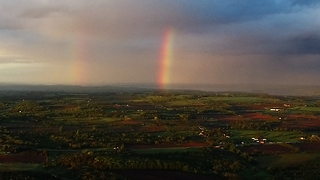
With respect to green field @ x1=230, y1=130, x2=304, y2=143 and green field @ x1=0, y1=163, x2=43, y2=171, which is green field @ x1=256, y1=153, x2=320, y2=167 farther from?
green field @ x1=0, y1=163, x2=43, y2=171

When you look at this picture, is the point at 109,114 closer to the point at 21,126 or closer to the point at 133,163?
the point at 21,126

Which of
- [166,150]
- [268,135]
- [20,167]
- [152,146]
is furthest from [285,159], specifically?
[20,167]

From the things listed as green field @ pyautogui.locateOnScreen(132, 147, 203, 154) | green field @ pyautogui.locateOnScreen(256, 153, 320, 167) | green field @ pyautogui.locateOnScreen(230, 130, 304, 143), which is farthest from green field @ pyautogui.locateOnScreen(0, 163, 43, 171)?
green field @ pyautogui.locateOnScreen(230, 130, 304, 143)

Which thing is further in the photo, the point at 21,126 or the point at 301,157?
the point at 21,126

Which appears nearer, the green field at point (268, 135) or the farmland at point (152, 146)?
the farmland at point (152, 146)

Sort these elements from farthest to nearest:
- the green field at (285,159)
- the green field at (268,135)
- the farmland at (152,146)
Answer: the green field at (268,135) → the green field at (285,159) → the farmland at (152,146)

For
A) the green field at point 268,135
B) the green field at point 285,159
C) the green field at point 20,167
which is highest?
the green field at point 268,135

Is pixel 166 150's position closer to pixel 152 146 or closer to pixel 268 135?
pixel 152 146

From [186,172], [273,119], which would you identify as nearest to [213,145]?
[186,172]

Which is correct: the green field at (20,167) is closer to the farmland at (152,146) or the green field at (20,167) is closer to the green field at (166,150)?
the farmland at (152,146)

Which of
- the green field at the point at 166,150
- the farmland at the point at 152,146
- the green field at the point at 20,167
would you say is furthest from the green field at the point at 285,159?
the green field at the point at 20,167

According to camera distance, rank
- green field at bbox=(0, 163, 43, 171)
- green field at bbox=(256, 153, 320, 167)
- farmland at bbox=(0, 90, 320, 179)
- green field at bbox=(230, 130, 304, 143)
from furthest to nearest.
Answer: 1. green field at bbox=(230, 130, 304, 143)
2. green field at bbox=(256, 153, 320, 167)
3. farmland at bbox=(0, 90, 320, 179)
4. green field at bbox=(0, 163, 43, 171)
